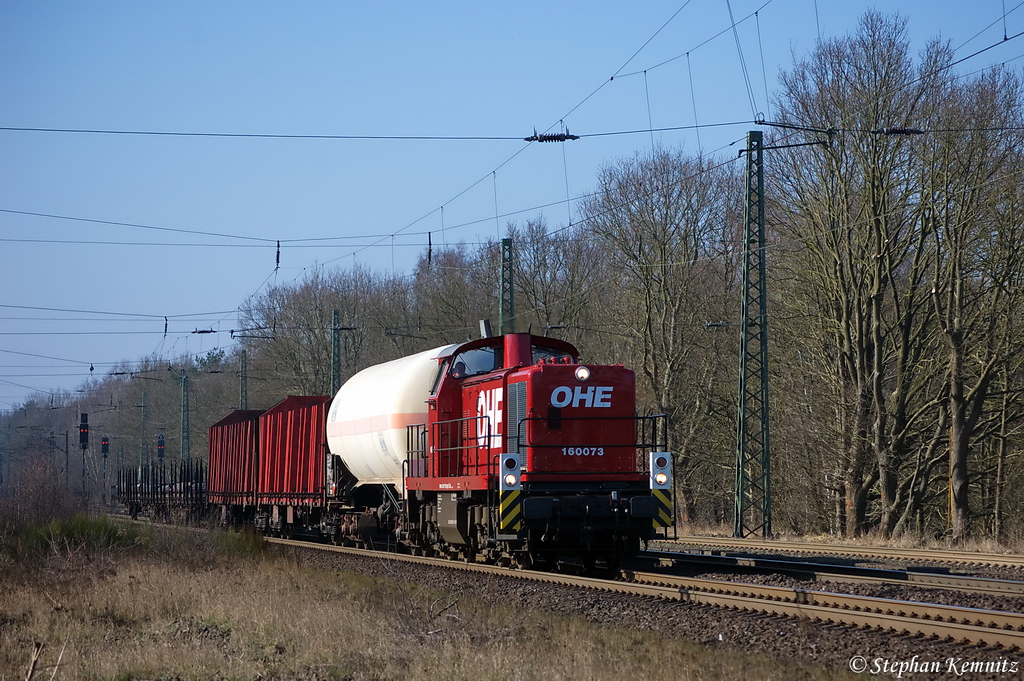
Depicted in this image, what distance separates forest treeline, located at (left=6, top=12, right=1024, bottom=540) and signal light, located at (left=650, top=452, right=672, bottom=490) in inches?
172

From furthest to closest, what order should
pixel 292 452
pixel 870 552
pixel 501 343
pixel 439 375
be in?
pixel 292 452
pixel 870 552
pixel 439 375
pixel 501 343

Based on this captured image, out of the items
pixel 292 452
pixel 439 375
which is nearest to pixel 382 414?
pixel 439 375

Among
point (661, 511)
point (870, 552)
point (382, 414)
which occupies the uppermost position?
point (382, 414)

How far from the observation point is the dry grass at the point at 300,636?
8508 millimetres

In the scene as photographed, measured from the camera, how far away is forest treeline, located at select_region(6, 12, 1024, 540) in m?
25.9

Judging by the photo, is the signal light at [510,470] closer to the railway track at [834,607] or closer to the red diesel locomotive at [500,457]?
the red diesel locomotive at [500,457]

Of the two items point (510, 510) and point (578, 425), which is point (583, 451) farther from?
point (510, 510)

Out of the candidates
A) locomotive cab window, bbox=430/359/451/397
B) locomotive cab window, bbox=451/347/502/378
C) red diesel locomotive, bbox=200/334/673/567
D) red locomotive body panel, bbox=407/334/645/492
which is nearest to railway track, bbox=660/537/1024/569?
red diesel locomotive, bbox=200/334/673/567

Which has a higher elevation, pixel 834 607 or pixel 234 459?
pixel 234 459

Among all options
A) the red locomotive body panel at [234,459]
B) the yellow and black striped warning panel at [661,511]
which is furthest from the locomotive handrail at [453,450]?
the red locomotive body panel at [234,459]

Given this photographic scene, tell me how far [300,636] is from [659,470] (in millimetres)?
6082

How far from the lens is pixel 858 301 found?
2853 centimetres

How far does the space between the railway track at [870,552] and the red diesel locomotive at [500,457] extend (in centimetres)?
175

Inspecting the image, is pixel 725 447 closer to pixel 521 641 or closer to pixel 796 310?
pixel 796 310
